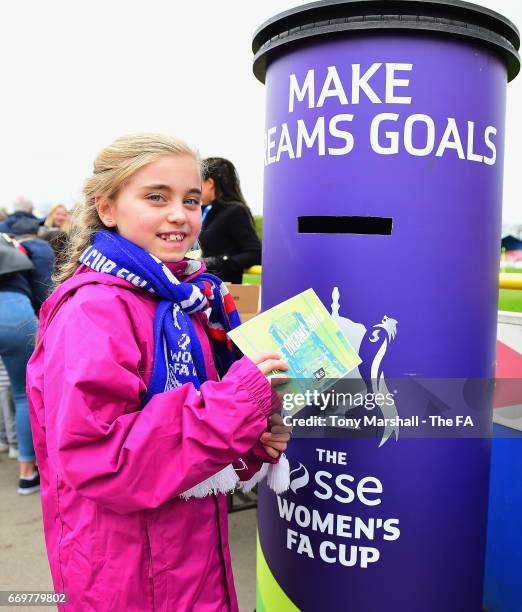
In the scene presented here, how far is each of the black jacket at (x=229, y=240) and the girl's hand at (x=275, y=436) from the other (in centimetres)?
216

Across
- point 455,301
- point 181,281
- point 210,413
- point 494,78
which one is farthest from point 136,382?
point 494,78

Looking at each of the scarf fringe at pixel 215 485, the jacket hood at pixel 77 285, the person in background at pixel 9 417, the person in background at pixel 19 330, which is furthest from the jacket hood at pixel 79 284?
the person in background at pixel 9 417

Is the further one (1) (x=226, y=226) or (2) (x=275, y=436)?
(1) (x=226, y=226)

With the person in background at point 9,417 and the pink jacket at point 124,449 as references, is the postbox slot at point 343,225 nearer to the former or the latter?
the pink jacket at point 124,449

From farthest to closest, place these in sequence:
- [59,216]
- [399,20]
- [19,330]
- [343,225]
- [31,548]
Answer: [59,216]
[19,330]
[31,548]
[343,225]
[399,20]

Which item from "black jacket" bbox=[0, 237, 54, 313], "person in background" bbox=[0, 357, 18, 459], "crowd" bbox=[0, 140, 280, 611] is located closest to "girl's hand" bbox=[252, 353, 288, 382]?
"crowd" bbox=[0, 140, 280, 611]

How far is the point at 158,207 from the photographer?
136 cm

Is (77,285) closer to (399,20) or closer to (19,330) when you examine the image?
(399,20)

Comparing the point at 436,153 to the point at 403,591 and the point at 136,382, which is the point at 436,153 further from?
the point at 403,591

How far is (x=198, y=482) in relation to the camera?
123cm

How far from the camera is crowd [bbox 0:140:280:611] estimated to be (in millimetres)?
1155

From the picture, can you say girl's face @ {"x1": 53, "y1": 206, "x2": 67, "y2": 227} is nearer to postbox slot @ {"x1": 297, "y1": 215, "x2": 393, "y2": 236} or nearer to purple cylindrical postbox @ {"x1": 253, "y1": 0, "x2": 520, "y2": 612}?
purple cylindrical postbox @ {"x1": 253, "y1": 0, "x2": 520, "y2": 612}

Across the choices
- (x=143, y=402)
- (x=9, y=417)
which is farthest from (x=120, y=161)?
(x=9, y=417)

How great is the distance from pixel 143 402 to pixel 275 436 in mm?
396
